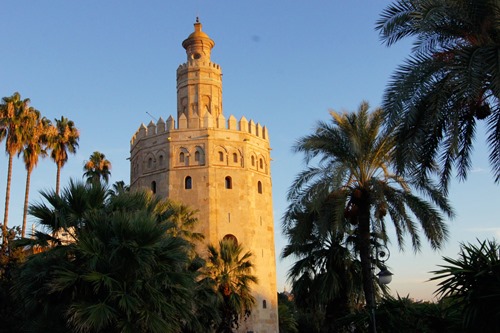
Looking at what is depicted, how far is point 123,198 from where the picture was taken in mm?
14883

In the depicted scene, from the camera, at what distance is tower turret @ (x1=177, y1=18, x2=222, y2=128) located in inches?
1310

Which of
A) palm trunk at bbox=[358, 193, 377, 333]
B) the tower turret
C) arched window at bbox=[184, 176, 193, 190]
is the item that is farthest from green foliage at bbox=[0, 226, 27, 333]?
the tower turret

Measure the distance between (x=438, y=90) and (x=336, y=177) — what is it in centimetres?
473

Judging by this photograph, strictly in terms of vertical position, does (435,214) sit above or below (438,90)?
below

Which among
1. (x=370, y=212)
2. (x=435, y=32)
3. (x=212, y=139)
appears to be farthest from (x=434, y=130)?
(x=212, y=139)

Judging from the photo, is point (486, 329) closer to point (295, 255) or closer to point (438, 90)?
point (438, 90)

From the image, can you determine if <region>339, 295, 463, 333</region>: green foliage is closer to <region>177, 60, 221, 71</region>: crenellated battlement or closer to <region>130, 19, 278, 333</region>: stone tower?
<region>130, 19, 278, 333</region>: stone tower

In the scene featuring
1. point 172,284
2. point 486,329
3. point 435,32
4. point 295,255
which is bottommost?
point 486,329

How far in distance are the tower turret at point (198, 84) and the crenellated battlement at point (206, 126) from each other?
1.61 feet

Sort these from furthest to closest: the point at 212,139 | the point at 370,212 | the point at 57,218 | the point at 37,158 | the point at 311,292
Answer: the point at 212,139 → the point at 37,158 → the point at 311,292 → the point at 370,212 → the point at 57,218

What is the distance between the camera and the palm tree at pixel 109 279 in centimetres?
1209

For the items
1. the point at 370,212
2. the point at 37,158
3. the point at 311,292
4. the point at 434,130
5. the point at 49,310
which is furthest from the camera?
the point at 37,158

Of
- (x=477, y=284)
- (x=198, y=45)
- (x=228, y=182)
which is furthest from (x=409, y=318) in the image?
(x=198, y=45)

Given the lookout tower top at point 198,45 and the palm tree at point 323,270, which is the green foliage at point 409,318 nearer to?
the palm tree at point 323,270
